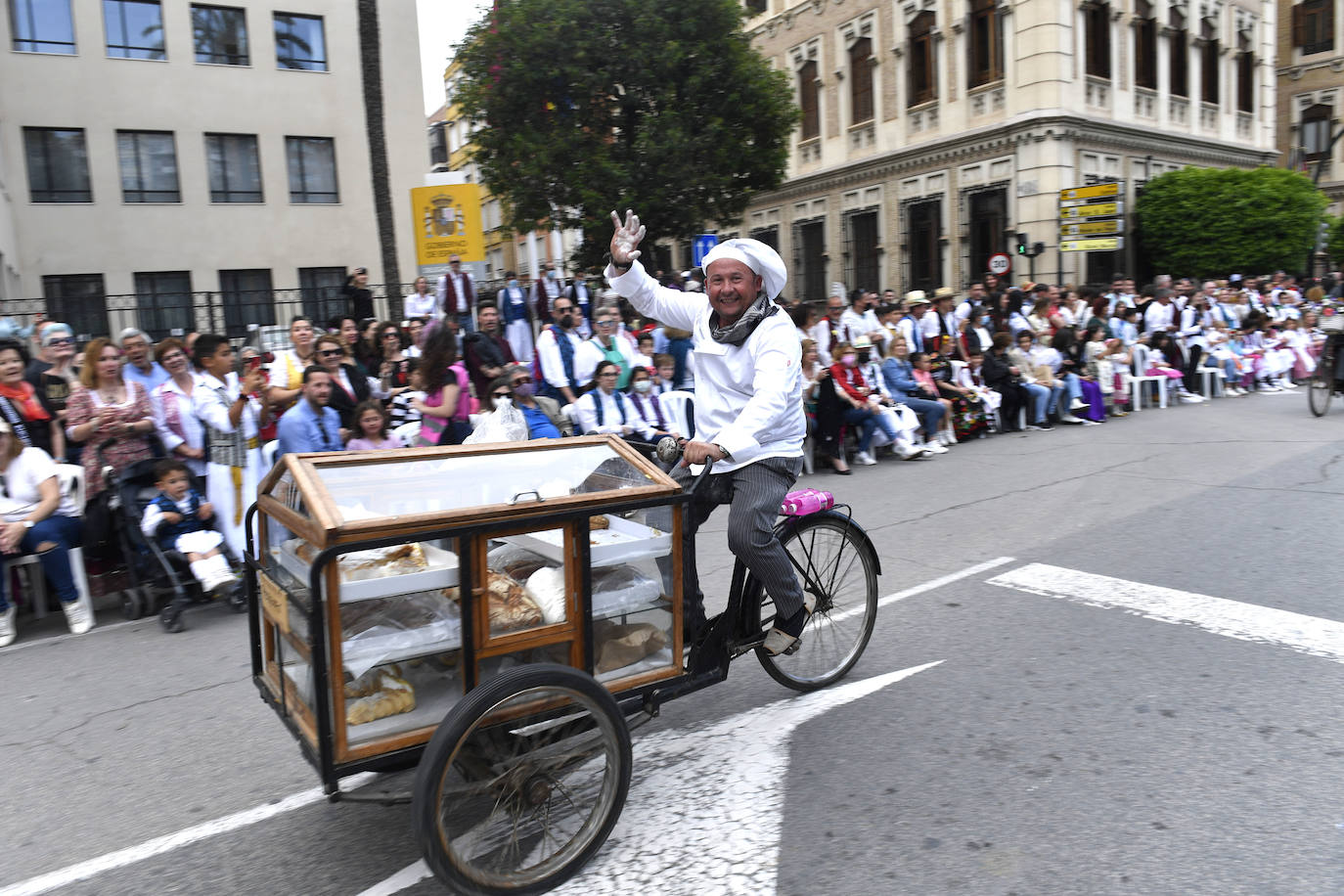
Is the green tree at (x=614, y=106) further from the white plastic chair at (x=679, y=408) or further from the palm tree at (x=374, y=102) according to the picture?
the white plastic chair at (x=679, y=408)

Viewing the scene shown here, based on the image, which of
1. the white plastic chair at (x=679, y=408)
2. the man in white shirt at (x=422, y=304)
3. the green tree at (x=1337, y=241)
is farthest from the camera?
the green tree at (x=1337, y=241)

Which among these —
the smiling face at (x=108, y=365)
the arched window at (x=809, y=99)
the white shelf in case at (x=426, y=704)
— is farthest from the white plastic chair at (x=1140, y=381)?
the arched window at (x=809, y=99)

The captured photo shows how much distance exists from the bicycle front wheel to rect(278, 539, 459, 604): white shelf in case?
1337 cm

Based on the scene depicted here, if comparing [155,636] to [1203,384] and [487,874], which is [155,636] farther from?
[1203,384]

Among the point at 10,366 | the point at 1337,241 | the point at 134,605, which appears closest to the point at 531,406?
the point at 134,605

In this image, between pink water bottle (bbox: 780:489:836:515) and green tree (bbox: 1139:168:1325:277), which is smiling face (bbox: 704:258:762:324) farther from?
green tree (bbox: 1139:168:1325:277)

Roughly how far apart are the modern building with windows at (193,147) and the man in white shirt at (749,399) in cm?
→ 1956

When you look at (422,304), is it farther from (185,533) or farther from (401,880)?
(401,880)

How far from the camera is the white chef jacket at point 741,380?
143 inches

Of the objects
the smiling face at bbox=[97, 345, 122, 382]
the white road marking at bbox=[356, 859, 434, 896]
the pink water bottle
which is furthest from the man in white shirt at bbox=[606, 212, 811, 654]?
the smiling face at bbox=[97, 345, 122, 382]

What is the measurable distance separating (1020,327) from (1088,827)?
1265 centimetres

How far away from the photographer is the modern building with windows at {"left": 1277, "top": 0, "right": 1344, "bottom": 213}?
3722cm

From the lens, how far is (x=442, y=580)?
9.40 feet

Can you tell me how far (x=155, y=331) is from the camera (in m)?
18.0
